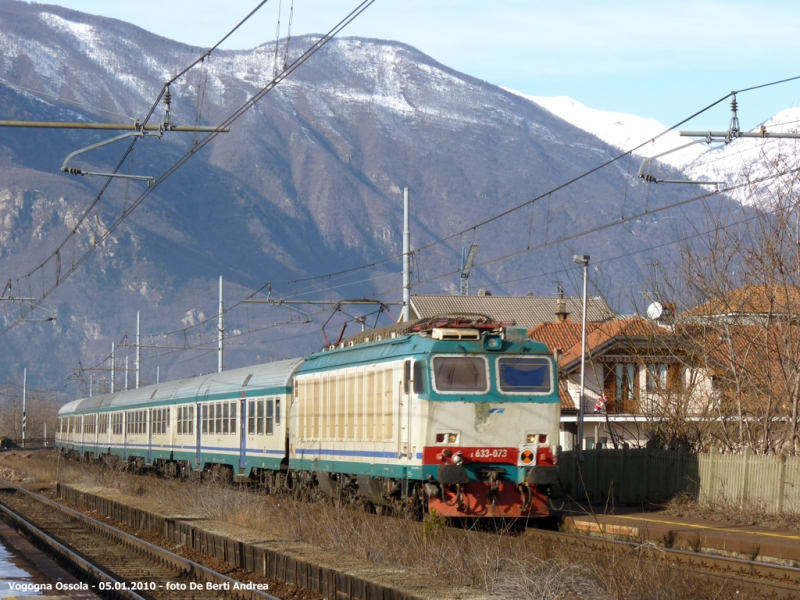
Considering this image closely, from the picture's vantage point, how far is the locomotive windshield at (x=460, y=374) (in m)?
20.0

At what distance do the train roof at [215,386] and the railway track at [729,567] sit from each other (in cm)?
1147

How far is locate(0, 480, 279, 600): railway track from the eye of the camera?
598 inches

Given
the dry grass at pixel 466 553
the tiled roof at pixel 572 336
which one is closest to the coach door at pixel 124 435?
the tiled roof at pixel 572 336

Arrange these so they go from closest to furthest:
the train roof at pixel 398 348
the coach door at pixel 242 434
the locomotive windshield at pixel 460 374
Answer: the locomotive windshield at pixel 460 374
the train roof at pixel 398 348
the coach door at pixel 242 434

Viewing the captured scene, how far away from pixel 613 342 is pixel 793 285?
1816cm

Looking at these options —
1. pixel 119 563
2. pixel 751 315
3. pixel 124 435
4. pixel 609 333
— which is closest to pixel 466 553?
pixel 119 563

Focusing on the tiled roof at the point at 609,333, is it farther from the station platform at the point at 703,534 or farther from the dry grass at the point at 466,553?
the dry grass at the point at 466,553

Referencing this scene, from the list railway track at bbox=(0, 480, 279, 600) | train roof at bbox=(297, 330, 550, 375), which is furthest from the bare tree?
railway track at bbox=(0, 480, 279, 600)

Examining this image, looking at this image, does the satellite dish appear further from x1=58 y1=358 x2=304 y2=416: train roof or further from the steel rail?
the steel rail

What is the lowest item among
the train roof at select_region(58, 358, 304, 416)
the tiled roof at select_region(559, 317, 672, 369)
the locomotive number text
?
the locomotive number text

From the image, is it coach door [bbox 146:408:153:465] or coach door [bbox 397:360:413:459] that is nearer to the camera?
coach door [bbox 397:360:413:459]

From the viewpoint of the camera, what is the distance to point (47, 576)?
680 inches

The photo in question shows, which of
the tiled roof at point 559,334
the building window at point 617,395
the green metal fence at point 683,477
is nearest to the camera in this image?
the green metal fence at point 683,477

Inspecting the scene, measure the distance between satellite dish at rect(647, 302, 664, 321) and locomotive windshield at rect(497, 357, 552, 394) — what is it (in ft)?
26.9
